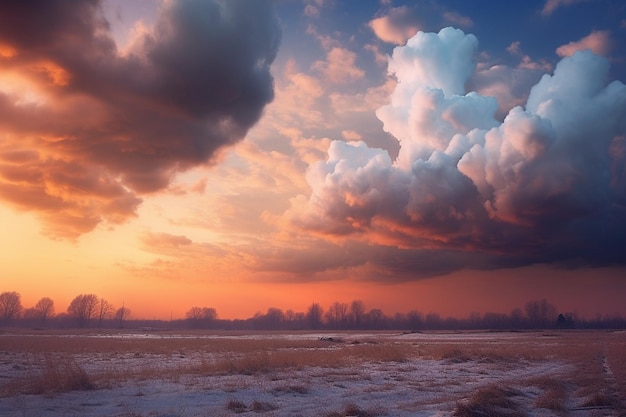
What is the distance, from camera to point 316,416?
1434 centimetres

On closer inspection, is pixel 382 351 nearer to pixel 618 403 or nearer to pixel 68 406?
pixel 618 403

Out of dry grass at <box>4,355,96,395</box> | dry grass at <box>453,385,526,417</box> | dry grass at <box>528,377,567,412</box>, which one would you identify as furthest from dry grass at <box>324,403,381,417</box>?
dry grass at <box>4,355,96,395</box>

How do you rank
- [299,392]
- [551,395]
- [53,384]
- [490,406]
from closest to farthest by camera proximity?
[490,406] < [551,395] < [53,384] < [299,392]

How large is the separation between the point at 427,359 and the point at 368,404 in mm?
22998

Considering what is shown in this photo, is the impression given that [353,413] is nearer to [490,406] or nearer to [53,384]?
[490,406]

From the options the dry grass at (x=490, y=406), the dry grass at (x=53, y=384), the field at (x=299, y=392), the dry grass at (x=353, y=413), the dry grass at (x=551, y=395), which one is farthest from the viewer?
the dry grass at (x=53, y=384)

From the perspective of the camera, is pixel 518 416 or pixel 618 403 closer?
pixel 518 416

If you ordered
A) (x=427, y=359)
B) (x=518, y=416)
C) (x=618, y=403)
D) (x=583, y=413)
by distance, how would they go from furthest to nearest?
(x=427, y=359) < (x=618, y=403) < (x=583, y=413) < (x=518, y=416)

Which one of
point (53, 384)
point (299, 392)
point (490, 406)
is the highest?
point (53, 384)

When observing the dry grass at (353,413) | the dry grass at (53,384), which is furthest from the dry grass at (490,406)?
the dry grass at (53,384)

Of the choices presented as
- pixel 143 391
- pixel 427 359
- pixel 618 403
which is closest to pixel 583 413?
pixel 618 403

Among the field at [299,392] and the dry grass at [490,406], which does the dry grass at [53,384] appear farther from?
the dry grass at [490,406]

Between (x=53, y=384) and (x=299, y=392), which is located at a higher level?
(x=53, y=384)

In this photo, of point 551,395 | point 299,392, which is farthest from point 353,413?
point 551,395
